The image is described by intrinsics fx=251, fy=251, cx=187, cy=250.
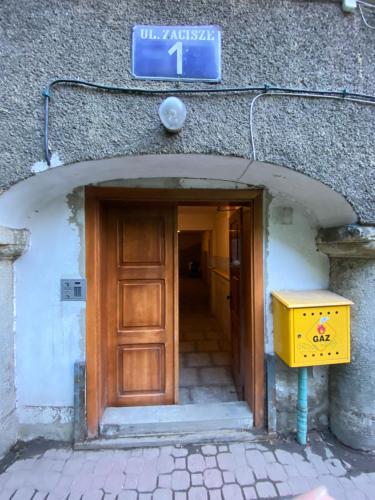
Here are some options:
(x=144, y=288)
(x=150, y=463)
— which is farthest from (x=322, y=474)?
(x=144, y=288)

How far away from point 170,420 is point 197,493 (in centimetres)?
66

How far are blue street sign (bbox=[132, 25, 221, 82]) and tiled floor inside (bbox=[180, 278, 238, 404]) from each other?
3179mm

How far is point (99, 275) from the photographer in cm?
247

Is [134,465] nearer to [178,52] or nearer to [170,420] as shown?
[170,420]

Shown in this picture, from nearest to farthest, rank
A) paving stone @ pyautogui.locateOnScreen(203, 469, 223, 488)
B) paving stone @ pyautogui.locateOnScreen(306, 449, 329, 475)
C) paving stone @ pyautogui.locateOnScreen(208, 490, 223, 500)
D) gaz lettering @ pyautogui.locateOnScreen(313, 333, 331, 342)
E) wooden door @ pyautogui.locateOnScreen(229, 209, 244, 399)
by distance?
paving stone @ pyautogui.locateOnScreen(208, 490, 223, 500), paving stone @ pyautogui.locateOnScreen(203, 469, 223, 488), paving stone @ pyautogui.locateOnScreen(306, 449, 329, 475), gaz lettering @ pyautogui.locateOnScreen(313, 333, 331, 342), wooden door @ pyautogui.locateOnScreen(229, 209, 244, 399)

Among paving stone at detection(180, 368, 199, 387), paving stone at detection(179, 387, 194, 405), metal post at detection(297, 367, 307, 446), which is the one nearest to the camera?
metal post at detection(297, 367, 307, 446)

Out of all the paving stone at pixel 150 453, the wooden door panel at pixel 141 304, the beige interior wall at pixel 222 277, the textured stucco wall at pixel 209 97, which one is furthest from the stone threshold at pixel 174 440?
the beige interior wall at pixel 222 277

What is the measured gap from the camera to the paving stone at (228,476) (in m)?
1.96

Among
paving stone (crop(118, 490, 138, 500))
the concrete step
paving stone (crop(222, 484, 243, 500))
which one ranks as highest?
the concrete step

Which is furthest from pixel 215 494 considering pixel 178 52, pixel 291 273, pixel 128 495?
pixel 178 52

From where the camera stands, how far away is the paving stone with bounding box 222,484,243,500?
6.04 feet

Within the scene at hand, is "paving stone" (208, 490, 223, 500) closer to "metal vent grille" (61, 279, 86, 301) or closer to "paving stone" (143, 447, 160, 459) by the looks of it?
"paving stone" (143, 447, 160, 459)

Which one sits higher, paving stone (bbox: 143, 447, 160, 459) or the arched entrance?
the arched entrance

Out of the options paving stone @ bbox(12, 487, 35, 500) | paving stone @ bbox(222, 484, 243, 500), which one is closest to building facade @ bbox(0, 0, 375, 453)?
paving stone @ bbox(12, 487, 35, 500)
